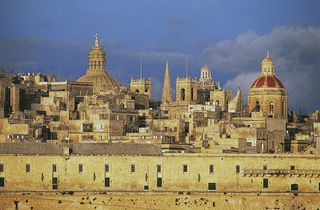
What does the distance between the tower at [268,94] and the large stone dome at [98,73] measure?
13075 millimetres

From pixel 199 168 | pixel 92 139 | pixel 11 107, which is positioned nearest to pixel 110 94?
pixel 11 107

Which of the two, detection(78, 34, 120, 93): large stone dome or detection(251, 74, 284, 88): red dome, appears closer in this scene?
detection(251, 74, 284, 88): red dome

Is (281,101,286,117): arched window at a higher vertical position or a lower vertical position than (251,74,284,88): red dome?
lower

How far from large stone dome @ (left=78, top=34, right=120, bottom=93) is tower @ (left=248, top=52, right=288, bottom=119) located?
13075 millimetres

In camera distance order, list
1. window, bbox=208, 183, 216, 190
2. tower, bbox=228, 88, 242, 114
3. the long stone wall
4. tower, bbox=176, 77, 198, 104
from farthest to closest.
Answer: tower, bbox=176, 77, 198, 104, tower, bbox=228, 88, 242, 114, window, bbox=208, 183, 216, 190, the long stone wall

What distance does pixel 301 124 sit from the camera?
102312 millimetres

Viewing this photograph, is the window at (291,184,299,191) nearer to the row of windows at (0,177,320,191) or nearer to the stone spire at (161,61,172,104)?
the row of windows at (0,177,320,191)

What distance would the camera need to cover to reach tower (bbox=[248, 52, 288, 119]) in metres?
100

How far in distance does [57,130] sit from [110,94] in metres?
13.0

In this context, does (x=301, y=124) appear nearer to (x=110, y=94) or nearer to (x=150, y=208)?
(x=110, y=94)

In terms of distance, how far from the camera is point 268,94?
100 metres

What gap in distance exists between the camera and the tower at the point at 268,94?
100m

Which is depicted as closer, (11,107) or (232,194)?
(232,194)

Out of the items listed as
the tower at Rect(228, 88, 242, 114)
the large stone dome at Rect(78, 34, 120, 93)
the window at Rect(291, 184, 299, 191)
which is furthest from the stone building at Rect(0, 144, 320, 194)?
the large stone dome at Rect(78, 34, 120, 93)
